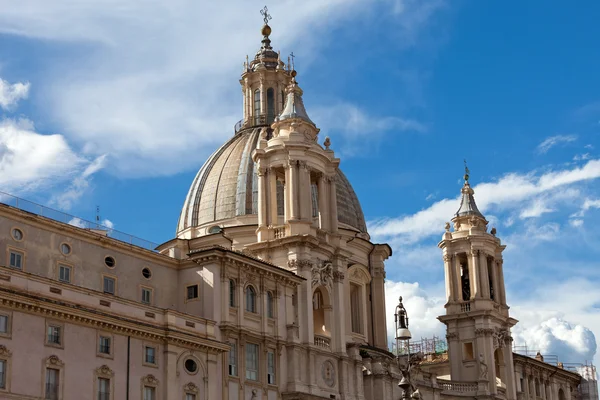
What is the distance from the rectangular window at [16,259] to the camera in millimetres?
59375

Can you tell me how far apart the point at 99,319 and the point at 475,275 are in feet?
173

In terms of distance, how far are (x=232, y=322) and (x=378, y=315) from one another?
31.0 metres

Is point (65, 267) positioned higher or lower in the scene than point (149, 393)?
higher

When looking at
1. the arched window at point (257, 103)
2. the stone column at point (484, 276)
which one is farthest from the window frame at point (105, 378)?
the stone column at point (484, 276)

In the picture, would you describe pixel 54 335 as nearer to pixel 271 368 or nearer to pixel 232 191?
pixel 271 368

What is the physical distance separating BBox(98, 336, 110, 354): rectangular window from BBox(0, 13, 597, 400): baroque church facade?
0.06 meters

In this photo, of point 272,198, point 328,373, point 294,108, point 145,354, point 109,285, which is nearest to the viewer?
point 145,354

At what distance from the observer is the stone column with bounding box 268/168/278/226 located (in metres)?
80.6

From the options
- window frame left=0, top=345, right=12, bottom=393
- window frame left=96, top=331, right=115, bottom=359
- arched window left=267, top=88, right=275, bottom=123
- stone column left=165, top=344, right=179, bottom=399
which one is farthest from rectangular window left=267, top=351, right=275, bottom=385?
arched window left=267, top=88, right=275, bottom=123

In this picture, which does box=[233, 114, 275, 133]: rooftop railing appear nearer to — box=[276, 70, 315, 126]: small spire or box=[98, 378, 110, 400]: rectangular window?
box=[276, 70, 315, 126]: small spire

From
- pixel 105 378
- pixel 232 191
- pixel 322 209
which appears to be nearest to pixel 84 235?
pixel 105 378

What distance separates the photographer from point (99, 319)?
5778cm

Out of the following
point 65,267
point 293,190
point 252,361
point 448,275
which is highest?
point 293,190

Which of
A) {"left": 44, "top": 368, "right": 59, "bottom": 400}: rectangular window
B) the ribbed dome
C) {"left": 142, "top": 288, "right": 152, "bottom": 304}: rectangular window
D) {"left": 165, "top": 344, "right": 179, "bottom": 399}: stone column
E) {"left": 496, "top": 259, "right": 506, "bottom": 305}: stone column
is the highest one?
the ribbed dome
